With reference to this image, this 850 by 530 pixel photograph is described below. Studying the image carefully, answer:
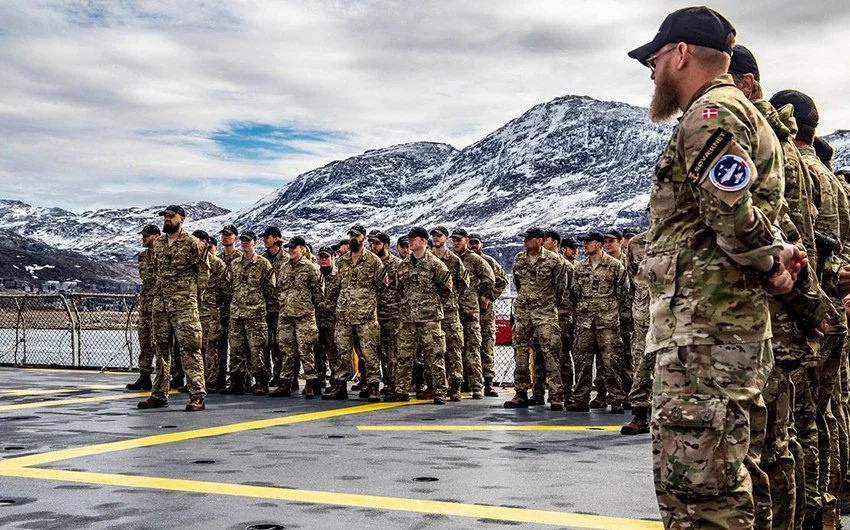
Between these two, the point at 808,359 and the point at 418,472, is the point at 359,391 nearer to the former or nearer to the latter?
the point at 418,472

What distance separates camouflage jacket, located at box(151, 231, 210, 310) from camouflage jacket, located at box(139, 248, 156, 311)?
1492 mm

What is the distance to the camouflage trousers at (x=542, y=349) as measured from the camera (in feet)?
32.5

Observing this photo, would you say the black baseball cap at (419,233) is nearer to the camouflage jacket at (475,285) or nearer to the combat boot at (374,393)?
the camouflage jacket at (475,285)

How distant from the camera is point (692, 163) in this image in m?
2.79

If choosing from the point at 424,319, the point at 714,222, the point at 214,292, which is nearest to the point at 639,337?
the point at 424,319

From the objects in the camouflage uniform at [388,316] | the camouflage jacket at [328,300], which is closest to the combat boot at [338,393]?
the camouflage uniform at [388,316]

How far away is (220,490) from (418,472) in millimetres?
1367

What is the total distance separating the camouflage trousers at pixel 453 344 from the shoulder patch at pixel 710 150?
8.50m

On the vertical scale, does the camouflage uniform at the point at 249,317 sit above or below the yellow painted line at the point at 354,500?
above

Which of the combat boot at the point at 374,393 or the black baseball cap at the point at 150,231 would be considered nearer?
the combat boot at the point at 374,393

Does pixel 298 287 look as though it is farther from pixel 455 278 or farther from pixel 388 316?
pixel 455 278

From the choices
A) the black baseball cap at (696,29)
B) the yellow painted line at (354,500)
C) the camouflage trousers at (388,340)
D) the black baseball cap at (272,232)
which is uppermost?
the black baseball cap at (272,232)

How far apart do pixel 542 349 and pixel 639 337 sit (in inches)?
63.5

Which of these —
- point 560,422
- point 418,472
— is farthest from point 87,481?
point 560,422
